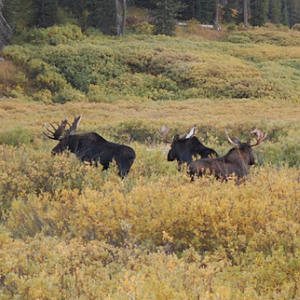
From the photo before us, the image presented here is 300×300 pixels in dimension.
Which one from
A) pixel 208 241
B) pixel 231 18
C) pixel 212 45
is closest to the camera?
pixel 208 241

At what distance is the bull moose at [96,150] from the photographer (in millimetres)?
8391

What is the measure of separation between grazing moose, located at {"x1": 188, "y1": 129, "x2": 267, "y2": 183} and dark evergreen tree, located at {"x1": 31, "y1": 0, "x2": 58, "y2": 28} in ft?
112

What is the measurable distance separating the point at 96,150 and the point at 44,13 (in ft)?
107

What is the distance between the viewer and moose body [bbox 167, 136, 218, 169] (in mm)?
8625

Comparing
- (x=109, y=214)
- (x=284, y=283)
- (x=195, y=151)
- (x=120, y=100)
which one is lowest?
(x=120, y=100)

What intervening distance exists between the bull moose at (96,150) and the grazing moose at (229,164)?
1.72 meters

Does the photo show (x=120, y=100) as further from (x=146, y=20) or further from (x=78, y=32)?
(x=146, y=20)

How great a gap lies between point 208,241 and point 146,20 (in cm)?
4491

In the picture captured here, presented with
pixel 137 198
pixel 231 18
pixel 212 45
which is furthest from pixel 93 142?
pixel 231 18

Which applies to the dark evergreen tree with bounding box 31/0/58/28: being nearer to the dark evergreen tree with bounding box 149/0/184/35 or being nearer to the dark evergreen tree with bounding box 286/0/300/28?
the dark evergreen tree with bounding box 149/0/184/35

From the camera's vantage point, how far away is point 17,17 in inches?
1572

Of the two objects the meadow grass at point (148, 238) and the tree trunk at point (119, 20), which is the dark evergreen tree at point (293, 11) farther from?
the meadow grass at point (148, 238)

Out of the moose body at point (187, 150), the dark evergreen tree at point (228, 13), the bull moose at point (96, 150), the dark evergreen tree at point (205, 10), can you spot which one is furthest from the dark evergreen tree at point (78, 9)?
the moose body at point (187, 150)

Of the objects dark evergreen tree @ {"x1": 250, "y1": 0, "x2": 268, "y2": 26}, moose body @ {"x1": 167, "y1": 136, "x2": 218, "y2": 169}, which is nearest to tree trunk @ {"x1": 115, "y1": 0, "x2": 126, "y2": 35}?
dark evergreen tree @ {"x1": 250, "y1": 0, "x2": 268, "y2": 26}
